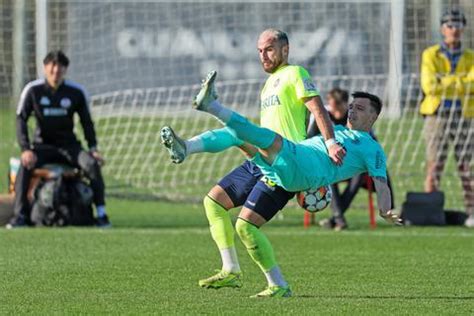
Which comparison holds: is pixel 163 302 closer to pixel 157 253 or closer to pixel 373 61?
pixel 157 253

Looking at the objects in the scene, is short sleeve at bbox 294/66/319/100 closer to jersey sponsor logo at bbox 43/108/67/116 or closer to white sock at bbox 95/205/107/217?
white sock at bbox 95/205/107/217

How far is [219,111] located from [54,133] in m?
6.73

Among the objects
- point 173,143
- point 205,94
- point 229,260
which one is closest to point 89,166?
point 229,260

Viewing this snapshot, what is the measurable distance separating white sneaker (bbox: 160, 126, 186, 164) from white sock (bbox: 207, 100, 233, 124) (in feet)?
0.90

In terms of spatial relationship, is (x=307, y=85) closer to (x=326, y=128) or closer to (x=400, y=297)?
(x=326, y=128)

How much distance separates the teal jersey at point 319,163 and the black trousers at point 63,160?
548 cm

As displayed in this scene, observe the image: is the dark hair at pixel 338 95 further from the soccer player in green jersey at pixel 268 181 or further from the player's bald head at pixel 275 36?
the player's bald head at pixel 275 36

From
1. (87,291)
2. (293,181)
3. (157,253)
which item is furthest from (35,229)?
(293,181)

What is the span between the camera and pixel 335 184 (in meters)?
14.0

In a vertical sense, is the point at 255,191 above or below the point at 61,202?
above

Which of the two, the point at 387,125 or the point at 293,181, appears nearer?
the point at 293,181

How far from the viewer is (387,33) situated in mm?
16891

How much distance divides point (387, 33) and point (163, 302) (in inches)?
359

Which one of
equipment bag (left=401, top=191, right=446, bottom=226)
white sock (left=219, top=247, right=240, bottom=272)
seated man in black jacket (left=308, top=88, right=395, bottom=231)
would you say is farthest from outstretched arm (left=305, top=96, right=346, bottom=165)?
equipment bag (left=401, top=191, right=446, bottom=226)
